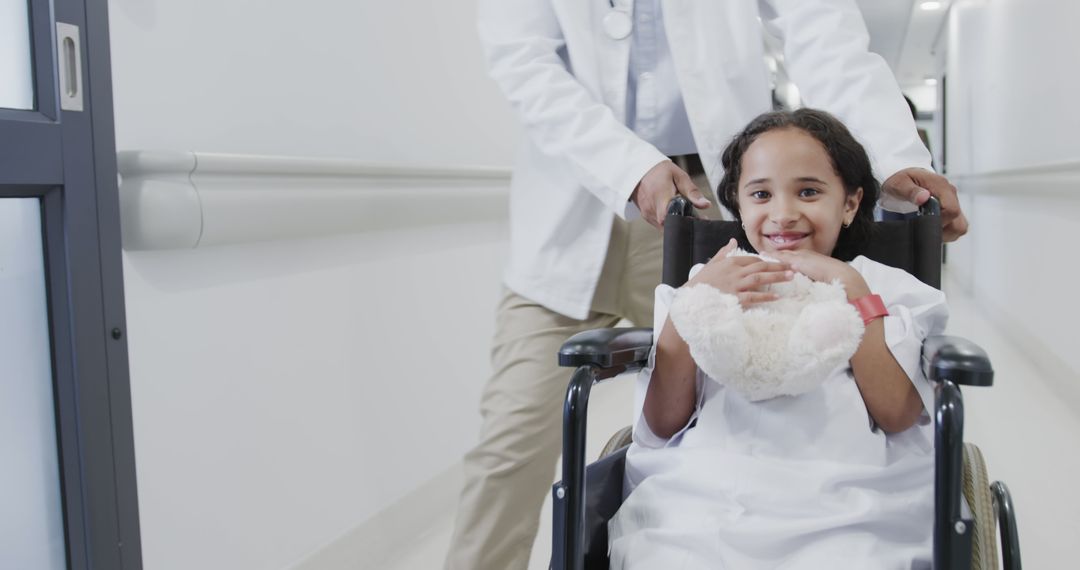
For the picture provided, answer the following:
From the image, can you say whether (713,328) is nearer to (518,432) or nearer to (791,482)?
(791,482)

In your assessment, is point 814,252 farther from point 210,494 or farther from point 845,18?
point 210,494

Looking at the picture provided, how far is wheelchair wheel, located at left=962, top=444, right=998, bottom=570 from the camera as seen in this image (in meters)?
0.96

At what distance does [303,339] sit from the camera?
1.92 meters

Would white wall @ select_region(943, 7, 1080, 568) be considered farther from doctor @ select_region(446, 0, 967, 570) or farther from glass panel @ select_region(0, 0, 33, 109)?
glass panel @ select_region(0, 0, 33, 109)

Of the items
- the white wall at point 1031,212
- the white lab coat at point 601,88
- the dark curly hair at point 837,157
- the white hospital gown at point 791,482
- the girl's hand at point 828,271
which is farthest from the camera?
the white wall at point 1031,212

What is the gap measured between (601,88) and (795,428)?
71cm

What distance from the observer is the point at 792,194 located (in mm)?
1215

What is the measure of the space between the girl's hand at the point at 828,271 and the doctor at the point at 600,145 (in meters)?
0.27

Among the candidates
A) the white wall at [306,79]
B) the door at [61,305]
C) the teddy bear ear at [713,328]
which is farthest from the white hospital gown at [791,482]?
the white wall at [306,79]

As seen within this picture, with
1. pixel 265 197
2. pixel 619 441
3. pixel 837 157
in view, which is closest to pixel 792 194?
pixel 837 157

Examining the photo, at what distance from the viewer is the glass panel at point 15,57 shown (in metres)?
1.27

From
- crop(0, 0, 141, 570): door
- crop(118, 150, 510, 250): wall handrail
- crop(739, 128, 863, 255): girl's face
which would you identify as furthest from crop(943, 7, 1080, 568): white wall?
crop(0, 0, 141, 570): door

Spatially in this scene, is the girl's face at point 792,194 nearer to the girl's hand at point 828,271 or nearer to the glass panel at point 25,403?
the girl's hand at point 828,271

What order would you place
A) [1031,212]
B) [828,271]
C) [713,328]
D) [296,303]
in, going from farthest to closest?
1. [1031,212]
2. [296,303]
3. [828,271]
4. [713,328]
